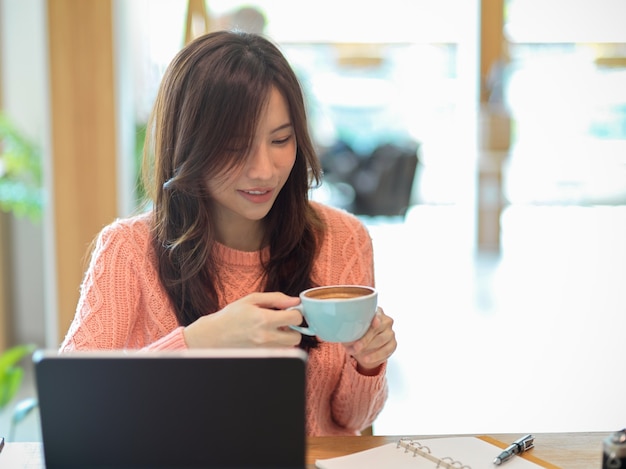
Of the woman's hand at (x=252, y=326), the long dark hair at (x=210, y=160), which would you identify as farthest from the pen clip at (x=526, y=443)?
the long dark hair at (x=210, y=160)

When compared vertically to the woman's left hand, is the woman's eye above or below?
above

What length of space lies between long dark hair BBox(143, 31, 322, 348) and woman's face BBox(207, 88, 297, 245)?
0.02 metres

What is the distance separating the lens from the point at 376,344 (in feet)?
4.06

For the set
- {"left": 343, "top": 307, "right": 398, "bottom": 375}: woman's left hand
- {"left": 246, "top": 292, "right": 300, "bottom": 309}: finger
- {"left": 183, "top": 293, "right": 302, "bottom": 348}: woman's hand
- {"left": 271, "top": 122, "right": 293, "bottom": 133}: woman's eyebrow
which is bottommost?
{"left": 343, "top": 307, "right": 398, "bottom": 375}: woman's left hand

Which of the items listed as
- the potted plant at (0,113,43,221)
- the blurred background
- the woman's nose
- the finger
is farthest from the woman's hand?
the potted plant at (0,113,43,221)

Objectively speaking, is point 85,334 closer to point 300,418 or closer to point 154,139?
point 154,139

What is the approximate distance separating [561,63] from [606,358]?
6.18 feet

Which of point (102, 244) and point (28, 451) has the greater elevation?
point (102, 244)

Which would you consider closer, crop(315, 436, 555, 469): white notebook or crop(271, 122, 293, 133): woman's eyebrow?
crop(315, 436, 555, 469): white notebook

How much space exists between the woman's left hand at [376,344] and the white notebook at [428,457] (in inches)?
7.0

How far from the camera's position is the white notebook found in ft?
3.35

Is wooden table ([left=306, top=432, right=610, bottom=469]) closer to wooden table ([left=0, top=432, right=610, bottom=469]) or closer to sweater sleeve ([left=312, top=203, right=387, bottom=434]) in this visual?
wooden table ([left=0, top=432, right=610, bottom=469])

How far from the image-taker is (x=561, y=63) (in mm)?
4480

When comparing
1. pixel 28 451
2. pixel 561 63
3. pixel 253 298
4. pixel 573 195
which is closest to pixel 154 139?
pixel 253 298
